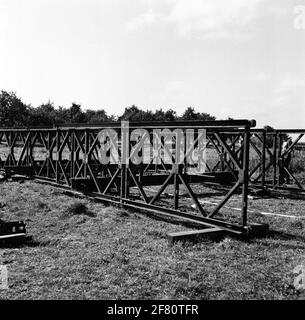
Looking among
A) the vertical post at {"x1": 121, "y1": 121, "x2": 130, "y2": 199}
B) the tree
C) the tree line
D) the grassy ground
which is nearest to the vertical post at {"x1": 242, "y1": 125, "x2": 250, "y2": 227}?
the grassy ground

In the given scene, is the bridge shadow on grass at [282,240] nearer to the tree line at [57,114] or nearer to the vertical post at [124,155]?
the vertical post at [124,155]

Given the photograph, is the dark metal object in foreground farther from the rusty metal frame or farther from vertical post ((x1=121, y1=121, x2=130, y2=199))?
vertical post ((x1=121, y1=121, x2=130, y2=199))

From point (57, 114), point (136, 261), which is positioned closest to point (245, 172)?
point (136, 261)

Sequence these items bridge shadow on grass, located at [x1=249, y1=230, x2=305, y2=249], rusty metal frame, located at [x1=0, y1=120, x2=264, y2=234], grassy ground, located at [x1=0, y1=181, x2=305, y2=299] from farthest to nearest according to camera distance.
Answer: rusty metal frame, located at [x1=0, y1=120, x2=264, y2=234] → bridge shadow on grass, located at [x1=249, y1=230, x2=305, y2=249] → grassy ground, located at [x1=0, y1=181, x2=305, y2=299]

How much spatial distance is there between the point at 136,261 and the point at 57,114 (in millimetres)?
62280

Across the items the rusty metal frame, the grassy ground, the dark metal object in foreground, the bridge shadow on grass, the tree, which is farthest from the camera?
the tree

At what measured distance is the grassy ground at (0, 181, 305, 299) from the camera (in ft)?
14.3

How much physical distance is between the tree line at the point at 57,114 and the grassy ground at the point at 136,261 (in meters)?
25.9

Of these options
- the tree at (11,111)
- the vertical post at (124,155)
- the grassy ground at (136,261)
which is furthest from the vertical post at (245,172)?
the tree at (11,111)

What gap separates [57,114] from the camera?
6506 cm

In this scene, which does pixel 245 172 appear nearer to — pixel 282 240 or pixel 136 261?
pixel 282 240

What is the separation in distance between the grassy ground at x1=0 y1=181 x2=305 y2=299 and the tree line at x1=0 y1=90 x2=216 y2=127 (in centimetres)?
2587
